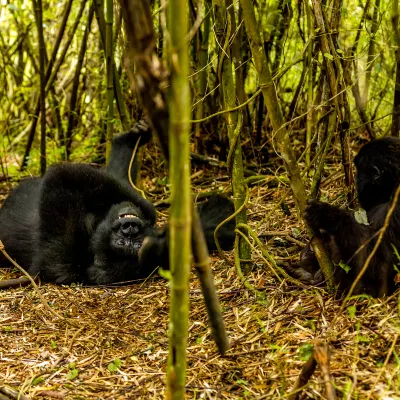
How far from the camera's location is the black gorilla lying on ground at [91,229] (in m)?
3.95

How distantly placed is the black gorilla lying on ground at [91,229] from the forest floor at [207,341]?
0.77ft

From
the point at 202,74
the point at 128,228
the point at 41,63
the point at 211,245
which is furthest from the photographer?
the point at 41,63

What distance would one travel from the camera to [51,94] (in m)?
6.55

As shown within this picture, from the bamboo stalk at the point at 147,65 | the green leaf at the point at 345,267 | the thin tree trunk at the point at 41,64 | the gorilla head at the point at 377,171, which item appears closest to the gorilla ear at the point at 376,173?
the gorilla head at the point at 377,171

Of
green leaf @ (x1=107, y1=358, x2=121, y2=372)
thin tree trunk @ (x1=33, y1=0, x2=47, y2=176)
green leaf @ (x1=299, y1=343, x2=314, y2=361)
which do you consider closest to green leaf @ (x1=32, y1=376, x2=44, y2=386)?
green leaf @ (x1=107, y1=358, x2=121, y2=372)

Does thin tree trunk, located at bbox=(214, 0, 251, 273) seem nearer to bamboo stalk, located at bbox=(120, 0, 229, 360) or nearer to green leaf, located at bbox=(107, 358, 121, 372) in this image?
green leaf, located at bbox=(107, 358, 121, 372)

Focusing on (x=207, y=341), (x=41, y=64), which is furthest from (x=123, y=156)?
(x=207, y=341)

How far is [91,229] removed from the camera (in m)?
4.25

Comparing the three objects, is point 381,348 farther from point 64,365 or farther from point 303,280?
point 64,365

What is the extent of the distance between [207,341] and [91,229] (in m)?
1.80

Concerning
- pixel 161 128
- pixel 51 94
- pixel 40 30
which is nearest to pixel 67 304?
pixel 161 128

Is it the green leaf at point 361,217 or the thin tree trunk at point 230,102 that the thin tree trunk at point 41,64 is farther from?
the green leaf at point 361,217

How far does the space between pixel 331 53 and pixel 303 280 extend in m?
1.22

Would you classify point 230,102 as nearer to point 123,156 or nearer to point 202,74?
point 123,156
